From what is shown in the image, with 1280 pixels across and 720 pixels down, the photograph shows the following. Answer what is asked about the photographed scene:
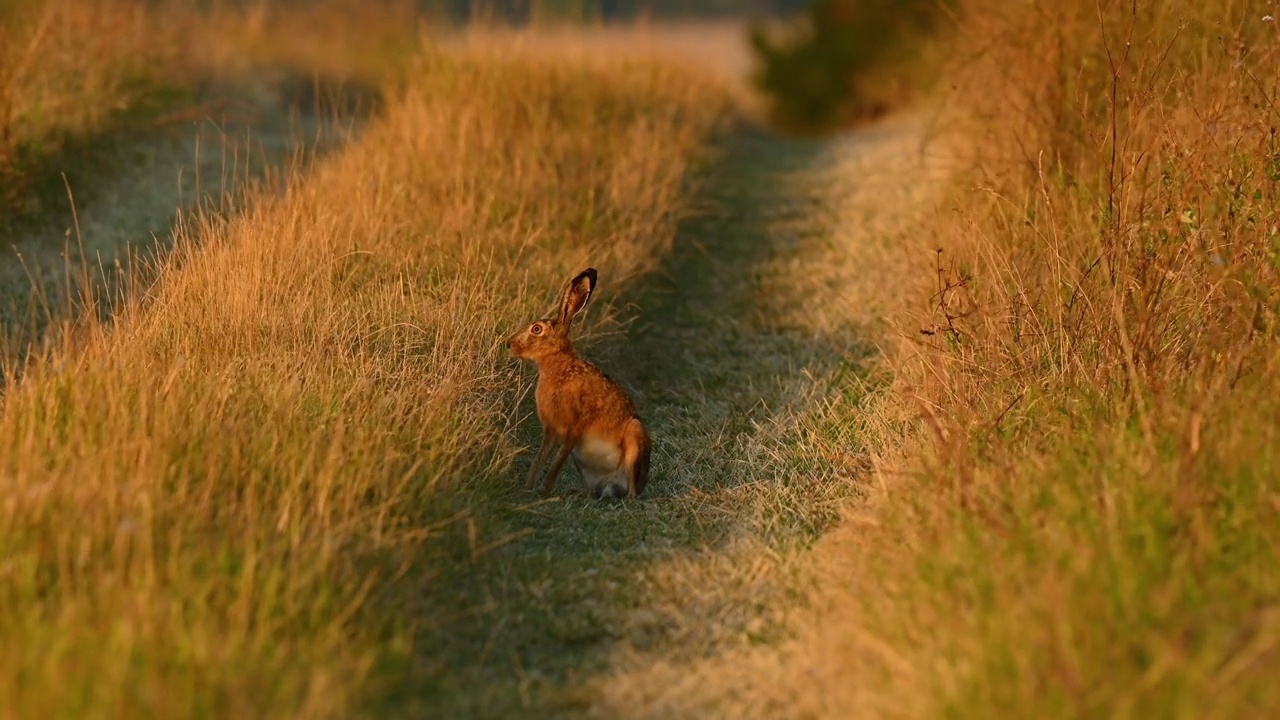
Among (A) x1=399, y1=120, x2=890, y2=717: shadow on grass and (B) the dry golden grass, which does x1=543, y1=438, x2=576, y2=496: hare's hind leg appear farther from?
(B) the dry golden grass

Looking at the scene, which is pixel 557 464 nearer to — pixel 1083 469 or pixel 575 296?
pixel 575 296

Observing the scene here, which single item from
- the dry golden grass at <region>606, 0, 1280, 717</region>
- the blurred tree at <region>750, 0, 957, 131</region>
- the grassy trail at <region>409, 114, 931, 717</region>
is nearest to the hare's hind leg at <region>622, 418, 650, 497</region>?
the grassy trail at <region>409, 114, 931, 717</region>

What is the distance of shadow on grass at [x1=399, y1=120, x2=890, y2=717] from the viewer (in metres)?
4.05

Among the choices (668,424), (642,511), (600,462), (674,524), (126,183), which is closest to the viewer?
(674,524)

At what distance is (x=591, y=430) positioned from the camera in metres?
5.43

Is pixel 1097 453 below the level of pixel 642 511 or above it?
above

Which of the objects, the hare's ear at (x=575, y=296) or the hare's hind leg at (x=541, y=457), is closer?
the hare's hind leg at (x=541, y=457)

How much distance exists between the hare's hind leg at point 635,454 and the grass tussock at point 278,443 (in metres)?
0.47

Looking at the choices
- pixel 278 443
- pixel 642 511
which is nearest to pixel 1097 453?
pixel 642 511

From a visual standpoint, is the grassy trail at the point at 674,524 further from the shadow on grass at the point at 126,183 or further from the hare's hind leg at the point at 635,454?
the shadow on grass at the point at 126,183

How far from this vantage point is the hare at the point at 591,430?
536 centimetres

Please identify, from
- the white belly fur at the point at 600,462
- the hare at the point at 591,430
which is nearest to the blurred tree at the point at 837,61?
the hare at the point at 591,430

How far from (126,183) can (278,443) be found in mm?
5061

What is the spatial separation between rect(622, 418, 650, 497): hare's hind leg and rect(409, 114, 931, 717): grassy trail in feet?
0.33
